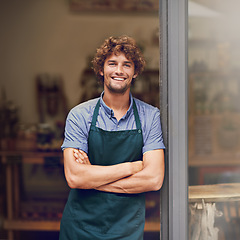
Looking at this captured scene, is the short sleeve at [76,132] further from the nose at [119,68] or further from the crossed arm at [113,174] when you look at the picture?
the nose at [119,68]

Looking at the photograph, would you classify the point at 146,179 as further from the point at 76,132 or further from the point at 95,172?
the point at 76,132

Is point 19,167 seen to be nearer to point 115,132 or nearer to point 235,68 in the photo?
point 115,132

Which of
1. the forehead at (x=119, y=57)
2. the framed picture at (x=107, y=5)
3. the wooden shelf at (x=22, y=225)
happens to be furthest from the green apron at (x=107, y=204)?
the wooden shelf at (x=22, y=225)

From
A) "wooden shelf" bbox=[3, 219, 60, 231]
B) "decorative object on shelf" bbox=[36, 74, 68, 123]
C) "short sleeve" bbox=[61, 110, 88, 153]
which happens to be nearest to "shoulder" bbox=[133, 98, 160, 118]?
"short sleeve" bbox=[61, 110, 88, 153]

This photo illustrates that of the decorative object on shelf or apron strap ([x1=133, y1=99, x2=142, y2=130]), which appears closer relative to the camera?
apron strap ([x1=133, y1=99, x2=142, y2=130])

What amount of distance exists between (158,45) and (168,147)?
597mm

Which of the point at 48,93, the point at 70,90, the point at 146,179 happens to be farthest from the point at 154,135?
the point at 48,93

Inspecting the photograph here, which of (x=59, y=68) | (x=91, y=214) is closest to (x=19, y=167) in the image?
(x=59, y=68)

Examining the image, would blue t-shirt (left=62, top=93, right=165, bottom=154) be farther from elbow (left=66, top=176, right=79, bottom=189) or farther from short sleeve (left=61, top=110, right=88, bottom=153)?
elbow (left=66, top=176, right=79, bottom=189)

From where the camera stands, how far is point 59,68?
2.60m

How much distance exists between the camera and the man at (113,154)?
1744mm

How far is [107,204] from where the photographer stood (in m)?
1.80

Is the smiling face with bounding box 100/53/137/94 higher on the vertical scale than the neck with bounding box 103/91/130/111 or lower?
higher

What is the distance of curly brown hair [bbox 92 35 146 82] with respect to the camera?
5.92 feet
